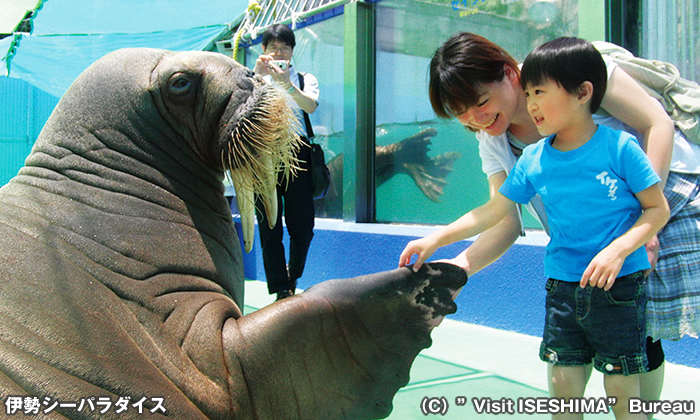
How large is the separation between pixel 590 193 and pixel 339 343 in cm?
91

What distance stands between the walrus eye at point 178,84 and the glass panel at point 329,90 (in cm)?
408

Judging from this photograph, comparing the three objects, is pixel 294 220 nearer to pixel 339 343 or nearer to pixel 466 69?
pixel 466 69

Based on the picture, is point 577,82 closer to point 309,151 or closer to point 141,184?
point 141,184

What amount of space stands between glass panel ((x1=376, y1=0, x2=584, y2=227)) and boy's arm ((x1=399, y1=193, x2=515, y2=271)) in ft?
7.29

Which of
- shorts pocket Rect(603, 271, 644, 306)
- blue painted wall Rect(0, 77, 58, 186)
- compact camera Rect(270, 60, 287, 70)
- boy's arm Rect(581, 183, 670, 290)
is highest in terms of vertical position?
compact camera Rect(270, 60, 287, 70)

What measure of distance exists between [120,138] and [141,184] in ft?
0.61

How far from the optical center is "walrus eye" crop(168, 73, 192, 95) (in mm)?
2162

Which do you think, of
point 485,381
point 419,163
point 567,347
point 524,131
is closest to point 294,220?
point 419,163

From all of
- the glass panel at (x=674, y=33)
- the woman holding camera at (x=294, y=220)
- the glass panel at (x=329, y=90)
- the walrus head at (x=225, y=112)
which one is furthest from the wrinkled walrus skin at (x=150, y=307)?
the glass panel at (x=329, y=90)

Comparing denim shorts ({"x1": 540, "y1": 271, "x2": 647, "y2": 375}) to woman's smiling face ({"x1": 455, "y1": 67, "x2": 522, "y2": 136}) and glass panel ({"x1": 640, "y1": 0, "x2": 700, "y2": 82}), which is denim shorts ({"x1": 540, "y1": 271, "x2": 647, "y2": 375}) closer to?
woman's smiling face ({"x1": 455, "y1": 67, "x2": 522, "y2": 136})

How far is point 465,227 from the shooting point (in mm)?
2137

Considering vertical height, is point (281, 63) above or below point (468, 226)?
above

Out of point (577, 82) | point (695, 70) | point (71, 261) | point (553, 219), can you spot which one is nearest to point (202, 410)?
point (71, 261)

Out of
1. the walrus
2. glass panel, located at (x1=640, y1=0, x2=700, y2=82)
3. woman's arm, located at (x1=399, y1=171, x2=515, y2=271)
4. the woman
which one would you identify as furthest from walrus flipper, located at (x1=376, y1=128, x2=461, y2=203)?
woman's arm, located at (x1=399, y1=171, x2=515, y2=271)
